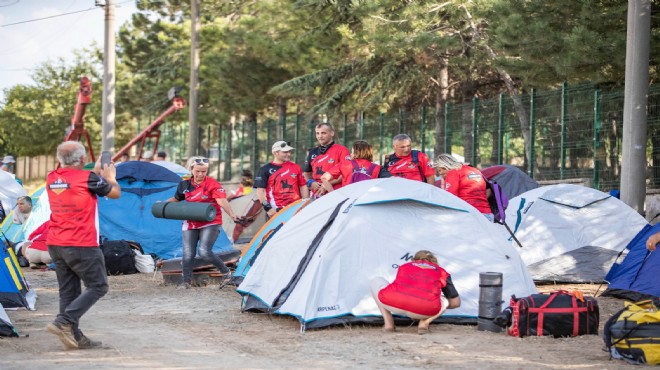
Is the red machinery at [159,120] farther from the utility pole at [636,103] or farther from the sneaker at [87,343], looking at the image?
the sneaker at [87,343]

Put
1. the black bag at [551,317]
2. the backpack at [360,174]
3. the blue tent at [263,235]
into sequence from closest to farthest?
the black bag at [551,317]
the backpack at [360,174]
the blue tent at [263,235]

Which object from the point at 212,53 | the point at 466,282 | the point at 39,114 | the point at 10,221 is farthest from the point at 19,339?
the point at 39,114

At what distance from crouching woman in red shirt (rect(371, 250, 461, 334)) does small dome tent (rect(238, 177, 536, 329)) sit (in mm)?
351

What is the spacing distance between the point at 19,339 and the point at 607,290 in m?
6.82

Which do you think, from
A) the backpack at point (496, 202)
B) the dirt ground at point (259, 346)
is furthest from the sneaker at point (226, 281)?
the backpack at point (496, 202)

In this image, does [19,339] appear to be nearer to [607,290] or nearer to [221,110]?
[607,290]

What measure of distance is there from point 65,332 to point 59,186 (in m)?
1.20

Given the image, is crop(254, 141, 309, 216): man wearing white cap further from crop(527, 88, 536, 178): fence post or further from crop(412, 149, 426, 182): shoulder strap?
crop(527, 88, 536, 178): fence post

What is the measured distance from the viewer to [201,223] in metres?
12.7

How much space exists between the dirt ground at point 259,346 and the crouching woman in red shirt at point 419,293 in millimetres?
194

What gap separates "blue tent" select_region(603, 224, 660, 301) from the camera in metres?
11.4

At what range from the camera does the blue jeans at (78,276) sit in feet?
27.4

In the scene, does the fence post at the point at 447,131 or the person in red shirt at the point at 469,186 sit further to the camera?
the fence post at the point at 447,131

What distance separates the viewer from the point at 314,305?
950 centimetres
